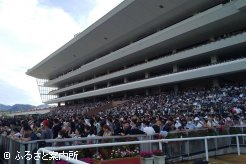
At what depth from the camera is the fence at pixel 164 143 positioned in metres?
6.08

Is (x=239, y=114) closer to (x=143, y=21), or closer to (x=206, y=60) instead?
(x=206, y=60)

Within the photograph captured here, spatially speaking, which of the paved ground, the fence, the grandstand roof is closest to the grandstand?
the grandstand roof

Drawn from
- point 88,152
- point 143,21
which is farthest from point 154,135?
point 143,21

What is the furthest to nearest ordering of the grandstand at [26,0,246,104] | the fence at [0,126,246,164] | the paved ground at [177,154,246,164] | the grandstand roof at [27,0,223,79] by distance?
1. the grandstand roof at [27,0,223,79]
2. the grandstand at [26,0,246,104]
3. the paved ground at [177,154,246,164]
4. the fence at [0,126,246,164]

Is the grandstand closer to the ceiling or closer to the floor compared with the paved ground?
closer to the ceiling

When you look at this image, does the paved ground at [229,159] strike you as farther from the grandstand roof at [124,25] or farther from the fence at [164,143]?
the grandstand roof at [124,25]

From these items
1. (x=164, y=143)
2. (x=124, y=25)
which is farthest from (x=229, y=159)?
(x=124, y=25)

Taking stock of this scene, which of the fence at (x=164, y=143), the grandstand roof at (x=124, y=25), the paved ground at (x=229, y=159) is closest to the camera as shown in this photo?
the fence at (x=164, y=143)

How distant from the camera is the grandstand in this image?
1021 inches

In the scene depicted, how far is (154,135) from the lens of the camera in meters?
8.96

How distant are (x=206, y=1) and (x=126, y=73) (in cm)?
1568

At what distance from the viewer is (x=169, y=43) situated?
3259 cm

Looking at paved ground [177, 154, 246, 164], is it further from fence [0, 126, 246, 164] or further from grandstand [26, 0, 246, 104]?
grandstand [26, 0, 246, 104]

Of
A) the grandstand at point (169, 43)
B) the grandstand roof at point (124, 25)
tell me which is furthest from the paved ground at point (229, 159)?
the grandstand roof at point (124, 25)
